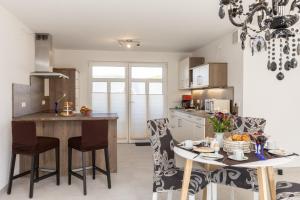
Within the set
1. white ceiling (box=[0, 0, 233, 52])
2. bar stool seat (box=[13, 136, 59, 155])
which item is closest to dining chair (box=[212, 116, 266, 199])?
white ceiling (box=[0, 0, 233, 52])

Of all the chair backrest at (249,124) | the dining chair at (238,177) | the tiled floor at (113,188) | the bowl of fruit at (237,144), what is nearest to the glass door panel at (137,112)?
the tiled floor at (113,188)

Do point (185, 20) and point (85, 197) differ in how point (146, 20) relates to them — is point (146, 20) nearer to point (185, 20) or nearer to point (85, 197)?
point (185, 20)

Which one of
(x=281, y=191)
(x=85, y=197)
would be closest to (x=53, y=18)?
(x=85, y=197)

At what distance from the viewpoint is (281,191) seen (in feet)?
7.43

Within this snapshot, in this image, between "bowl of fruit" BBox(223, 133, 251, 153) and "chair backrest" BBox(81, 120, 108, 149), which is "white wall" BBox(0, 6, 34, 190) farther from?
"bowl of fruit" BBox(223, 133, 251, 153)

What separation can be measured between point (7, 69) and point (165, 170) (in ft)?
8.81

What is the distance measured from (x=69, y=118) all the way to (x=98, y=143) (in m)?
0.69

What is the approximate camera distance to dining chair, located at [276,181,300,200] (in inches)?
85.7

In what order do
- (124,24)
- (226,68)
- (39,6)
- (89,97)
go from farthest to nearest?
(89,97), (226,68), (124,24), (39,6)

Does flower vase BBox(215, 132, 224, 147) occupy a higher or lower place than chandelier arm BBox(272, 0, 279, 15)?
lower

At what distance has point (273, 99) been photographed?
454cm

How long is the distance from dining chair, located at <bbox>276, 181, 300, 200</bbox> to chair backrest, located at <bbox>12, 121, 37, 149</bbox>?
2875 mm

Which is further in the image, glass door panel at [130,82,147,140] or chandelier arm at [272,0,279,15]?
glass door panel at [130,82,147,140]

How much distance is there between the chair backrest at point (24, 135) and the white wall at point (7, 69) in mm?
278
